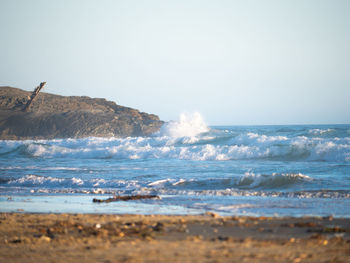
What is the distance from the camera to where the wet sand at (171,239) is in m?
4.31

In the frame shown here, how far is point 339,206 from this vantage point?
823 cm

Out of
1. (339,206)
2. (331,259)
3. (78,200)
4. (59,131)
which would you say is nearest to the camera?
(331,259)

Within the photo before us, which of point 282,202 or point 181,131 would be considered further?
point 181,131

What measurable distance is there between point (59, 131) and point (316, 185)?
37713 millimetres

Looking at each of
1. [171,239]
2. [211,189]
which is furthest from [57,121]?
[171,239]

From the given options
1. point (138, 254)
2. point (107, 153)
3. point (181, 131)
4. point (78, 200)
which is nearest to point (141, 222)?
point (138, 254)

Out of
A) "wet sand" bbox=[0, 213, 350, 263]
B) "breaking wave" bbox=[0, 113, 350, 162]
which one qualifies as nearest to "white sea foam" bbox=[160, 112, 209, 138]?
"breaking wave" bbox=[0, 113, 350, 162]

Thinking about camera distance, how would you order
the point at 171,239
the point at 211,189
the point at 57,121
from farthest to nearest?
the point at 57,121, the point at 211,189, the point at 171,239

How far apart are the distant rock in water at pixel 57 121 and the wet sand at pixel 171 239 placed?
3899 cm

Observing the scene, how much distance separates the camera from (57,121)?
47.1m

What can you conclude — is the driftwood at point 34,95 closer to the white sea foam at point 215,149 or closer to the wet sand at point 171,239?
the white sea foam at point 215,149

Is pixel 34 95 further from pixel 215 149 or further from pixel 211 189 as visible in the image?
pixel 211 189

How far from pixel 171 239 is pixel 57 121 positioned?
4358cm

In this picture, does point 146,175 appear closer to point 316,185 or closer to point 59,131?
point 316,185
